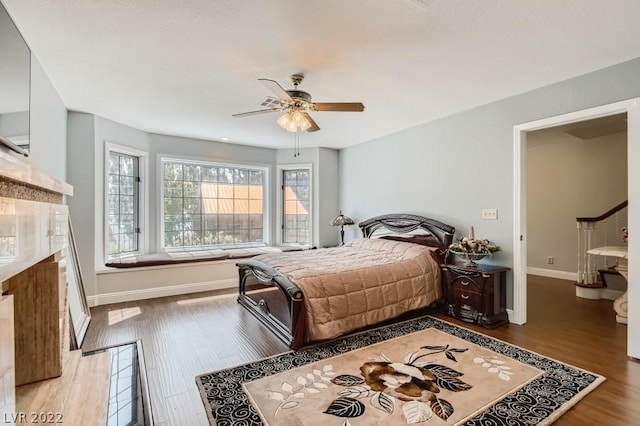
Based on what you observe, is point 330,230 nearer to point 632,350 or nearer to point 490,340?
point 490,340

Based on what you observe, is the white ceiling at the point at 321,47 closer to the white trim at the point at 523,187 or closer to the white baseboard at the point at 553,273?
the white trim at the point at 523,187

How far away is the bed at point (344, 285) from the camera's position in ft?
9.43

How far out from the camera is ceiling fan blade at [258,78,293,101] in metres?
2.30

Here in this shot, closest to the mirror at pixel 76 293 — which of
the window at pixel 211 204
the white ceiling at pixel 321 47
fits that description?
the window at pixel 211 204

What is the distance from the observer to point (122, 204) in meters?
4.75

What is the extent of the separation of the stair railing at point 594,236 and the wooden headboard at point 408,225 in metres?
2.27

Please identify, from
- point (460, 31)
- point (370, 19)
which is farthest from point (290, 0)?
point (460, 31)

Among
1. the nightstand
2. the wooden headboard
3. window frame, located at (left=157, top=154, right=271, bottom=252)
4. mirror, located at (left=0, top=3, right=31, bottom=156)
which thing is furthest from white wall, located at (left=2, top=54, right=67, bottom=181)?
the wooden headboard

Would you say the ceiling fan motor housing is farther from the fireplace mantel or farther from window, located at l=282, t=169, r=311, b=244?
window, located at l=282, t=169, r=311, b=244

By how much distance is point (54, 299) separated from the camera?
6.54ft

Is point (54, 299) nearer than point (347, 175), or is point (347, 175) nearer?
point (54, 299)

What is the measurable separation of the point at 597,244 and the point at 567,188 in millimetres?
1126

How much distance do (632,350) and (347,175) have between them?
180 inches

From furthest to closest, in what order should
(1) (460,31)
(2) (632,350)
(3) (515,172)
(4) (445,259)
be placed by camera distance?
(4) (445,259)
(3) (515,172)
(2) (632,350)
(1) (460,31)
